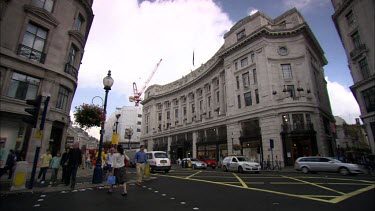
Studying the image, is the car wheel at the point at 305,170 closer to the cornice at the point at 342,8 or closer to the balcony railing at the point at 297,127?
the balcony railing at the point at 297,127

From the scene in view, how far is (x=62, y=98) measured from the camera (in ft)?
55.7

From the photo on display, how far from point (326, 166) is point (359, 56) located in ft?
54.8

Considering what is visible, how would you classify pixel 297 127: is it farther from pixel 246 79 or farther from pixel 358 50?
pixel 358 50

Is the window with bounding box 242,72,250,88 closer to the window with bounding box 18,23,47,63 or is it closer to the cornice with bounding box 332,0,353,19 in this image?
the cornice with bounding box 332,0,353,19

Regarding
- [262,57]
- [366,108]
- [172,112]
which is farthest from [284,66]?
[172,112]

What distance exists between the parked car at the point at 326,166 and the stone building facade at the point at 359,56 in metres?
10.7

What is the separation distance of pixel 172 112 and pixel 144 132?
47.3 feet

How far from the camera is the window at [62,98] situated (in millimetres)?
16438

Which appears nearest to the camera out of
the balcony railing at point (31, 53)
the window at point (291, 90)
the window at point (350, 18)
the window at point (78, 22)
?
the balcony railing at point (31, 53)

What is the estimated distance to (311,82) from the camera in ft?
102

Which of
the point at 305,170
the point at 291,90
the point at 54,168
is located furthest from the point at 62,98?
the point at 291,90

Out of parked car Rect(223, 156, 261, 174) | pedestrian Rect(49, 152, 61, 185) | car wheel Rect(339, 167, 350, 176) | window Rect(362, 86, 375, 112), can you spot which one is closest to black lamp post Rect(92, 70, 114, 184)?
pedestrian Rect(49, 152, 61, 185)

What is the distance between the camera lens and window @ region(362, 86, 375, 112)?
24.1 metres

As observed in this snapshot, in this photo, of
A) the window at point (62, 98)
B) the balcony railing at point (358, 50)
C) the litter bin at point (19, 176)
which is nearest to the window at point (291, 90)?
the balcony railing at point (358, 50)
